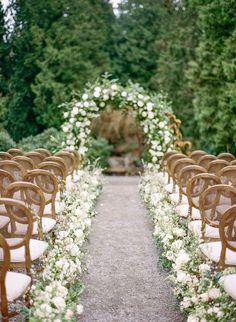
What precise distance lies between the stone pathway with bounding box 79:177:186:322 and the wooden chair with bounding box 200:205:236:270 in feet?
2.00

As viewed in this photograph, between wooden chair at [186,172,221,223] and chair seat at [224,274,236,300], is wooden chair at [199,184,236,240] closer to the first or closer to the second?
wooden chair at [186,172,221,223]

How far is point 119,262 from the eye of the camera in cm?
A: 624

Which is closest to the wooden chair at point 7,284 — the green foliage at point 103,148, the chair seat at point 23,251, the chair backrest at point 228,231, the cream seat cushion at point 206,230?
the chair seat at point 23,251

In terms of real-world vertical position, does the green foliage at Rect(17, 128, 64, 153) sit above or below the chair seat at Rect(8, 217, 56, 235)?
above

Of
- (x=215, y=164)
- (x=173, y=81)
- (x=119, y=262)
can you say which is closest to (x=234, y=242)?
(x=119, y=262)

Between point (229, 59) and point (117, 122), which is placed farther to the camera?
point (117, 122)

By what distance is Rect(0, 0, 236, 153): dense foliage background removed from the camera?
1412 centimetres

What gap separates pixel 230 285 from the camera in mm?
3943

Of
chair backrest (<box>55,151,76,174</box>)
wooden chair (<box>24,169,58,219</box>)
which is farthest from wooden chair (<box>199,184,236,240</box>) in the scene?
chair backrest (<box>55,151,76,174</box>)

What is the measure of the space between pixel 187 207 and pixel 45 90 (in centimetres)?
1173

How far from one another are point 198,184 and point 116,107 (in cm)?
579

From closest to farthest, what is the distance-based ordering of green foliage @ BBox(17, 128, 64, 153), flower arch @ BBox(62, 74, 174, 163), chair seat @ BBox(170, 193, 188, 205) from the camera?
chair seat @ BBox(170, 193, 188, 205)
flower arch @ BBox(62, 74, 174, 163)
green foliage @ BBox(17, 128, 64, 153)

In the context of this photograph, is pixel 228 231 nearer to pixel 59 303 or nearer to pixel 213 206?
pixel 213 206

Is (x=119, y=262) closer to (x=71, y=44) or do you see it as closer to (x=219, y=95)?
(x=219, y=95)
